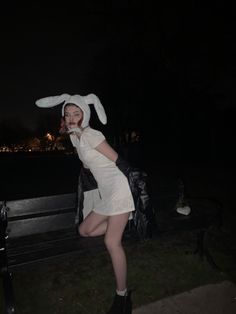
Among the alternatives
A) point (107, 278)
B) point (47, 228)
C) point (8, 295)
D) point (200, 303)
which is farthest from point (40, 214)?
point (200, 303)

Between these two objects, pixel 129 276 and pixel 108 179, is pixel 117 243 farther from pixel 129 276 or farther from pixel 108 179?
pixel 129 276

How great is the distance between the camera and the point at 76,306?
314 cm

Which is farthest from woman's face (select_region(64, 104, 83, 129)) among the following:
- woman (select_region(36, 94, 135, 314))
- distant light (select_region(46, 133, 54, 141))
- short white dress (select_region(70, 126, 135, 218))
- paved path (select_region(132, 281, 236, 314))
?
distant light (select_region(46, 133, 54, 141))

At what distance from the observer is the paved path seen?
3.00 metres

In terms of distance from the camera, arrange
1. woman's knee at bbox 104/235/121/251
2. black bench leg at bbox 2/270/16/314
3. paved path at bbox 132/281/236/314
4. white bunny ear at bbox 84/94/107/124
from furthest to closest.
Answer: paved path at bbox 132/281/236/314, white bunny ear at bbox 84/94/107/124, woman's knee at bbox 104/235/121/251, black bench leg at bbox 2/270/16/314

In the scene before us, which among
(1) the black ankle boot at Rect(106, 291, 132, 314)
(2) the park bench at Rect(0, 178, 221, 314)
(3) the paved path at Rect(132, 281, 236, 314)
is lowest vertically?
(3) the paved path at Rect(132, 281, 236, 314)

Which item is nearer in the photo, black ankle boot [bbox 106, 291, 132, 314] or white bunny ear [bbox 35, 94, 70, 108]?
black ankle boot [bbox 106, 291, 132, 314]

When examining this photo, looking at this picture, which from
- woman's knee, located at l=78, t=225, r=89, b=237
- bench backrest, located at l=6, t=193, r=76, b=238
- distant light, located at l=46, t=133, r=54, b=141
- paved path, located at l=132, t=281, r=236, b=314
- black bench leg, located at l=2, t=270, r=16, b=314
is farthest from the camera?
distant light, located at l=46, t=133, r=54, b=141

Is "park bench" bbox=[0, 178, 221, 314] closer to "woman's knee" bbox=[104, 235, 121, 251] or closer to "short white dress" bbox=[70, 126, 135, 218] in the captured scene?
"woman's knee" bbox=[104, 235, 121, 251]

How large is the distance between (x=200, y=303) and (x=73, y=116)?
235 centimetres

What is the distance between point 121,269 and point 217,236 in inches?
106

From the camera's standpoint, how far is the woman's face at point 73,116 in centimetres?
277

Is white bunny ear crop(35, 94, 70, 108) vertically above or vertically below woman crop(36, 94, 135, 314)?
above

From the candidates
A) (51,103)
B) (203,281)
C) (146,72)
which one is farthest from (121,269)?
(146,72)
